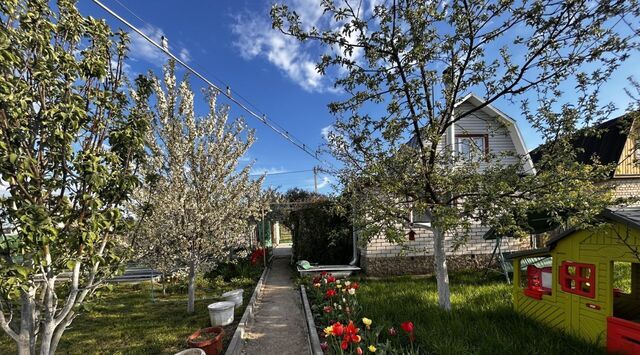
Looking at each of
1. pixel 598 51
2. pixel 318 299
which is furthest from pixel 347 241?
pixel 598 51

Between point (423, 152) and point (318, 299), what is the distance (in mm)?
4141

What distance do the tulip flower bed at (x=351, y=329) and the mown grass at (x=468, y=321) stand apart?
225mm

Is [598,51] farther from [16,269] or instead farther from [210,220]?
[210,220]

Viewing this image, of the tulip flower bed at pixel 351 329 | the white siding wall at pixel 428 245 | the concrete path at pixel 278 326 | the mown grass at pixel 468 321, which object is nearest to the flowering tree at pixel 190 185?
the concrete path at pixel 278 326

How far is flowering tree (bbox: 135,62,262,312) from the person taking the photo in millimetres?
6059

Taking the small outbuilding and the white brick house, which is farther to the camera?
the white brick house

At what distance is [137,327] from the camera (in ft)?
19.2

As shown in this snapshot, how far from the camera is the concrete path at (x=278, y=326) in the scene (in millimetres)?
4855

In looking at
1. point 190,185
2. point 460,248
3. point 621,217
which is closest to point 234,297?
point 190,185

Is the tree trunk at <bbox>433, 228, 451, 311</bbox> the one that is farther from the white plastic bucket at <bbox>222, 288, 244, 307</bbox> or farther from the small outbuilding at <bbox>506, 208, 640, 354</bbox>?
the white plastic bucket at <bbox>222, 288, 244, 307</bbox>

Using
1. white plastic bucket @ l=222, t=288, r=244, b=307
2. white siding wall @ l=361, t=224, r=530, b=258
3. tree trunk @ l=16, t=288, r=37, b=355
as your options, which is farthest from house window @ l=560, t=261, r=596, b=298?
tree trunk @ l=16, t=288, r=37, b=355

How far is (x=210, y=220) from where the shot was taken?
259 inches

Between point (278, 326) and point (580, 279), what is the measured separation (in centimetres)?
522

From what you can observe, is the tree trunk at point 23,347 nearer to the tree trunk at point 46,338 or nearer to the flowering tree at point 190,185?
the tree trunk at point 46,338
